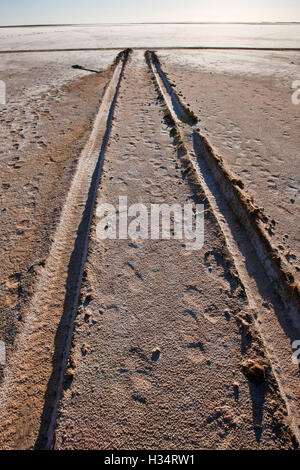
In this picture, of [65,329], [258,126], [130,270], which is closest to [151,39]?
[258,126]

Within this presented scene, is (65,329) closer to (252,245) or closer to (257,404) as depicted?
(257,404)

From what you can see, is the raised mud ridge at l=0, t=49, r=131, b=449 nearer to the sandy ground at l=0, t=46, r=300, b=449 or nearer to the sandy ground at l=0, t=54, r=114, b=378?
the sandy ground at l=0, t=46, r=300, b=449

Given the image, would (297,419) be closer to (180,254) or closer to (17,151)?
(180,254)

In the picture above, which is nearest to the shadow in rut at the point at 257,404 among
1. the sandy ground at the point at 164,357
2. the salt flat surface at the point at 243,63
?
the sandy ground at the point at 164,357

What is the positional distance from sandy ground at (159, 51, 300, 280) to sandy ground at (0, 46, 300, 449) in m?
0.04

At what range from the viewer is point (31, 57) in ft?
52.4

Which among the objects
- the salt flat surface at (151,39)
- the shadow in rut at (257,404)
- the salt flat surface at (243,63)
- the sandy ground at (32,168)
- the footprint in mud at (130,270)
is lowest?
the shadow in rut at (257,404)

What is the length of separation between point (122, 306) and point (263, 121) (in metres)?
6.01

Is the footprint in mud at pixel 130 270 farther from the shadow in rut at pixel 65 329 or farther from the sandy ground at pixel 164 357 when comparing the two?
the shadow in rut at pixel 65 329

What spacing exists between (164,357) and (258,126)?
582 cm

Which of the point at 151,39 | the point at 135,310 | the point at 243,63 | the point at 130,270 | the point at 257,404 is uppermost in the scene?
the point at 151,39

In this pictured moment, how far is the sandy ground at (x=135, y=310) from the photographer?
186 centimetres

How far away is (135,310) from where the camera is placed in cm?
251
